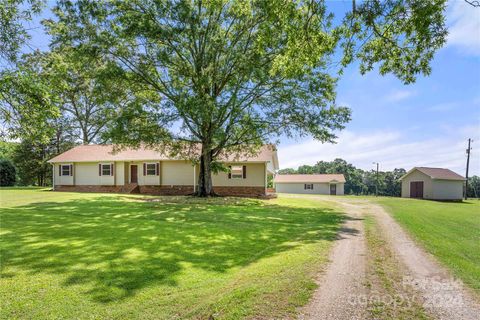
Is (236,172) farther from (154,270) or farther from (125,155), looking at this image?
(154,270)

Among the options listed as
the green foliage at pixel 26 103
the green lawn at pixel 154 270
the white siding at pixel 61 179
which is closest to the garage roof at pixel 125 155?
the white siding at pixel 61 179

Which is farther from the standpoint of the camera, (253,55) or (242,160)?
(242,160)

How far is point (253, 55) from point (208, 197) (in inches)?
396

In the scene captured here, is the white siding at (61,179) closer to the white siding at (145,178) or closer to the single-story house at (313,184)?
the white siding at (145,178)

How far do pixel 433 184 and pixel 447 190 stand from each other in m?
2.32

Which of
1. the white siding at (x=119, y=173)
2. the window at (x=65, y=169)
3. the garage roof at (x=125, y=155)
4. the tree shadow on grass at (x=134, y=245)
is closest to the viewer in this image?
the tree shadow on grass at (x=134, y=245)

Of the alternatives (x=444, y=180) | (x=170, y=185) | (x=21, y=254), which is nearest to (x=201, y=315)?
(x=21, y=254)

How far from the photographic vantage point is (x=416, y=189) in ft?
127

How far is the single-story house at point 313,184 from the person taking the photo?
5438 centimetres

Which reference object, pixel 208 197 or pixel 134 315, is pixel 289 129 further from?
pixel 134 315

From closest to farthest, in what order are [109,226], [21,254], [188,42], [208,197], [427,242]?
1. [21,254]
2. [427,242]
3. [109,226]
4. [188,42]
5. [208,197]

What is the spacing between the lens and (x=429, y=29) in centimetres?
669

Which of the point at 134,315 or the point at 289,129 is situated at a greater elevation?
the point at 289,129

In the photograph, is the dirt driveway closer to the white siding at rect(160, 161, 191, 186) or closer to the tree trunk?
the tree trunk
